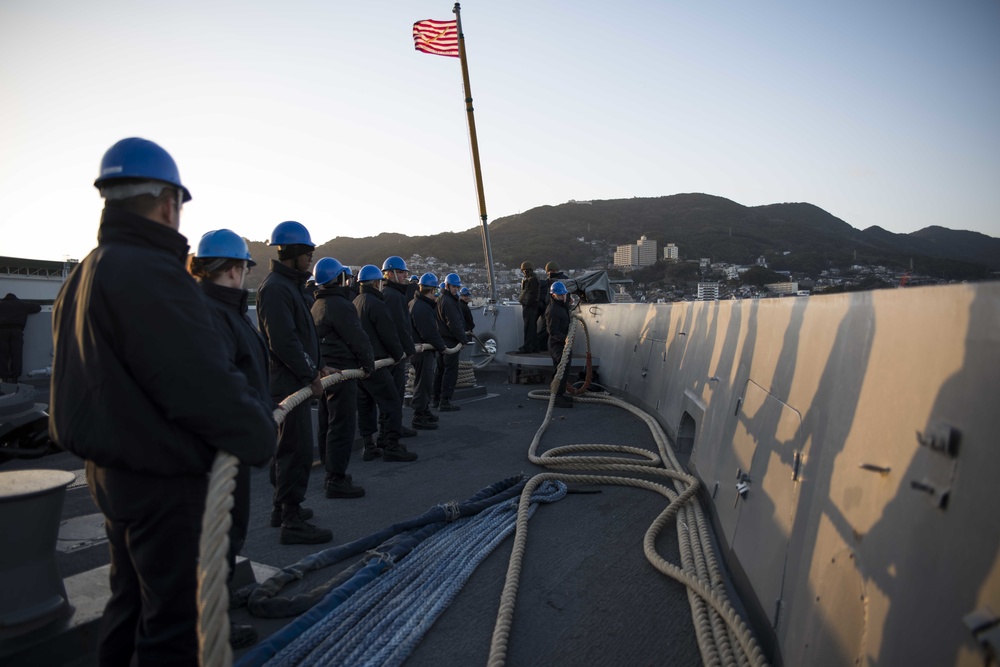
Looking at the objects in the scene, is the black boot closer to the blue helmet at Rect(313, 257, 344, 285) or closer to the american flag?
the blue helmet at Rect(313, 257, 344, 285)

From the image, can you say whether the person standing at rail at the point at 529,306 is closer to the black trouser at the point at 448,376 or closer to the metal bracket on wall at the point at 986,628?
the black trouser at the point at 448,376

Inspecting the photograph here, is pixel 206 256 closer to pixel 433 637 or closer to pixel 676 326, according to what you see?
pixel 433 637

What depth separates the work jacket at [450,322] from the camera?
33.7ft

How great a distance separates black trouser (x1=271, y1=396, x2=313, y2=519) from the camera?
4.62m

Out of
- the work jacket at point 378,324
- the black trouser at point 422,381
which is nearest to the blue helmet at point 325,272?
the work jacket at point 378,324

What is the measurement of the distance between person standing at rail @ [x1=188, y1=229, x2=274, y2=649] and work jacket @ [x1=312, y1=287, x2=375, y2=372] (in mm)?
2157

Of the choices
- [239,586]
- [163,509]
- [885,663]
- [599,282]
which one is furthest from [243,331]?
[599,282]

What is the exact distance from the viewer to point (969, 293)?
170 cm

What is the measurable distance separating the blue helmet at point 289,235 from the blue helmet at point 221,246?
4.27 ft

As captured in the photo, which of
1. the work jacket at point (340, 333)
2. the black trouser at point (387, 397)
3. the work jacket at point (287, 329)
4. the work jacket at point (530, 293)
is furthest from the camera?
the work jacket at point (530, 293)

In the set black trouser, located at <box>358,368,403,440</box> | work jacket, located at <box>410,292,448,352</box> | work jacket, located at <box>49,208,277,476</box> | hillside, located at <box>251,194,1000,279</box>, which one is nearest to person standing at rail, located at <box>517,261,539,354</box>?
work jacket, located at <box>410,292,448,352</box>

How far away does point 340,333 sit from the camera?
19.8ft

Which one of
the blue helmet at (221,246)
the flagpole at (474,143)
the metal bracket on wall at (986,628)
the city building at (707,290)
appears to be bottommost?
the metal bracket on wall at (986,628)

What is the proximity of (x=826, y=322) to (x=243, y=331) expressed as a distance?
8.49 feet
